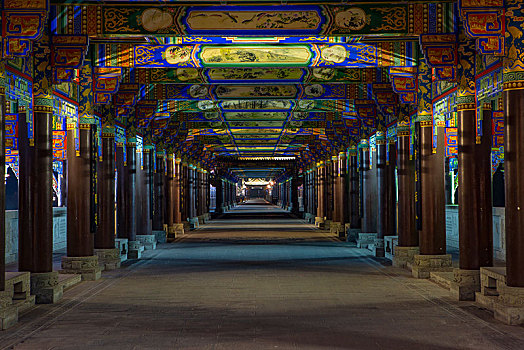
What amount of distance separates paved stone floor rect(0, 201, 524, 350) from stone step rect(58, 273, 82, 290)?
0.18 m

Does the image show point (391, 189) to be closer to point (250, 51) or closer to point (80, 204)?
point (250, 51)

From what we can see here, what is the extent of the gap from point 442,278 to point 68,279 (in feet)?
22.2

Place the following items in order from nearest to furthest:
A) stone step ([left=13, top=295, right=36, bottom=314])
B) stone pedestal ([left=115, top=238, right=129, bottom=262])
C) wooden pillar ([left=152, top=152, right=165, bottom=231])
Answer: stone step ([left=13, top=295, right=36, bottom=314])
stone pedestal ([left=115, top=238, right=129, bottom=262])
wooden pillar ([left=152, top=152, right=165, bottom=231])

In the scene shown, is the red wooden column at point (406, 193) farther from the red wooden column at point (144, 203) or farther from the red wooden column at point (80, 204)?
the red wooden column at point (144, 203)

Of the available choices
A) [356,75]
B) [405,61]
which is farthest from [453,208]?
[405,61]

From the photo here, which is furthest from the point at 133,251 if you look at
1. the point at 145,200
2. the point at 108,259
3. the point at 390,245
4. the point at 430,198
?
the point at 430,198

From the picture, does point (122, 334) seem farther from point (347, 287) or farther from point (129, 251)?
point (129, 251)

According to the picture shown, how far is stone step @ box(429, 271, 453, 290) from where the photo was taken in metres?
11.2

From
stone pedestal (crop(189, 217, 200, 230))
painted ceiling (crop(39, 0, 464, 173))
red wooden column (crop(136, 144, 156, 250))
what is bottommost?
stone pedestal (crop(189, 217, 200, 230))

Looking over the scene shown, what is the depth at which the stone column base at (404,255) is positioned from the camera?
14078 millimetres

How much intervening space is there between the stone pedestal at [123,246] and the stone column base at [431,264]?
7657 millimetres


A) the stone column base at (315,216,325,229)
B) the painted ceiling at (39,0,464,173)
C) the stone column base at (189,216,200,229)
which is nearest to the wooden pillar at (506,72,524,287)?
the painted ceiling at (39,0,464,173)

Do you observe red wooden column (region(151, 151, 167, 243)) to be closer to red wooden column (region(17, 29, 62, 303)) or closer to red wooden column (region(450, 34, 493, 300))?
red wooden column (region(17, 29, 62, 303))

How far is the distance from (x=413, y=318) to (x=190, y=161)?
25.9 meters
